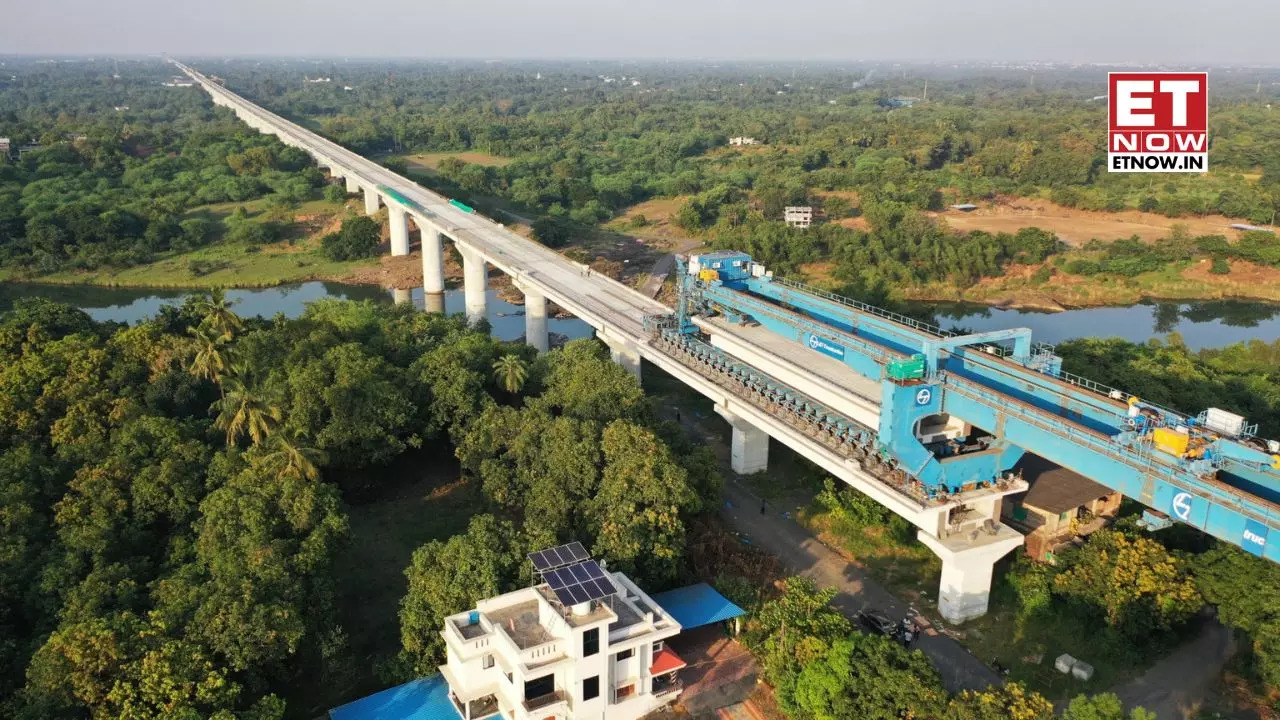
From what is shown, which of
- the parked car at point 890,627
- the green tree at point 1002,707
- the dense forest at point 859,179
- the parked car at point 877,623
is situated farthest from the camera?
the dense forest at point 859,179

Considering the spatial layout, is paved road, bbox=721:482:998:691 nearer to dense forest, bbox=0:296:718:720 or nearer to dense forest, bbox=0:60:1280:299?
dense forest, bbox=0:296:718:720

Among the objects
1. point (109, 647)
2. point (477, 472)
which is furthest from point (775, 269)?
point (109, 647)

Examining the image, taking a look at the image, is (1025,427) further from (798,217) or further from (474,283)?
(798,217)

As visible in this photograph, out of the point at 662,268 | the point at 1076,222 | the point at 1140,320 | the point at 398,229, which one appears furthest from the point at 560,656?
the point at 1076,222

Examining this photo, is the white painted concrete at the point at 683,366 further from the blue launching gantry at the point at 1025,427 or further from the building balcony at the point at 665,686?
the building balcony at the point at 665,686

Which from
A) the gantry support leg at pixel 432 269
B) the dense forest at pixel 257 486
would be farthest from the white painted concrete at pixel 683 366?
the dense forest at pixel 257 486

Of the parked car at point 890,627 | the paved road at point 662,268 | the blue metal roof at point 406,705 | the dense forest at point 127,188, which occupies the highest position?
the dense forest at point 127,188

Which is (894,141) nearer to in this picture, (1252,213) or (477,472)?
(1252,213)
